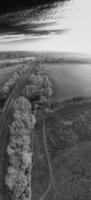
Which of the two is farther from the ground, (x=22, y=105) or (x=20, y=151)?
(x=22, y=105)

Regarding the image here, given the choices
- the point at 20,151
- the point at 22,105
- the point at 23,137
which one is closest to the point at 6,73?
the point at 22,105

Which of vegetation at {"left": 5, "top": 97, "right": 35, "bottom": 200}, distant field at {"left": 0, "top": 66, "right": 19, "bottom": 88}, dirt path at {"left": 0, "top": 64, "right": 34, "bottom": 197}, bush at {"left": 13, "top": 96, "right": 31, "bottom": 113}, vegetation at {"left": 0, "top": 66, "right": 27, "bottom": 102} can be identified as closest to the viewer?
vegetation at {"left": 5, "top": 97, "right": 35, "bottom": 200}

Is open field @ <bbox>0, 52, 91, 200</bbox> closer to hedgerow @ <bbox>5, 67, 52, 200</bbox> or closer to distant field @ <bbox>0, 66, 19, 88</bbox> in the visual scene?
distant field @ <bbox>0, 66, 19, 88</bbox>

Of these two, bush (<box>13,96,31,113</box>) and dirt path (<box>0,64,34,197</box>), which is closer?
dirt path (<box>0,64,34,197</box>)

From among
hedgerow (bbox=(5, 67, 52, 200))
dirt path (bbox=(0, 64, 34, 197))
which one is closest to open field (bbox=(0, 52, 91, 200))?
dirt path (bbox=(0, 64, 34, 197))

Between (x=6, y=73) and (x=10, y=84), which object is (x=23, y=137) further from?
(x=6, y=73)

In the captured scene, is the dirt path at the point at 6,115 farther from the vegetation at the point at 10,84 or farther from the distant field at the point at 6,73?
the distant field at the point at 6,73

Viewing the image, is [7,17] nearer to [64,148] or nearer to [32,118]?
[32,118]

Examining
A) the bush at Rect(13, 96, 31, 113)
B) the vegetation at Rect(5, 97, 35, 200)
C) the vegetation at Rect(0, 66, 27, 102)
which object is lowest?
the vegetation at Rect(5, 97, 35, 200)

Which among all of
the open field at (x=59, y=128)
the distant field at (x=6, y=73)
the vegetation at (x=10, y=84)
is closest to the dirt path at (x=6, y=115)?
the open field at (x=59, y=128)
